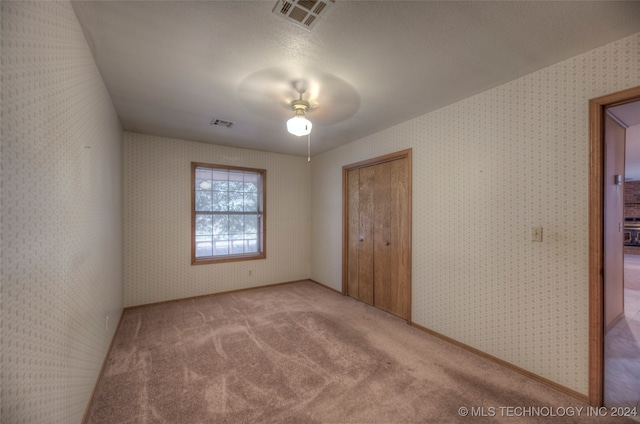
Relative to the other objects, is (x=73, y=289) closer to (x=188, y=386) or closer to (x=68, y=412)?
(x=68, y=412)

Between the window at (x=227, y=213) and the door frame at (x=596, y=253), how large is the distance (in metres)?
4.15

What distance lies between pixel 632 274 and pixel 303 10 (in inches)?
310

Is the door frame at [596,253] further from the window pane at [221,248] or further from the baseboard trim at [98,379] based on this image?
the window pane at [221,248]

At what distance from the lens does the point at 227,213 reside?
4.51m

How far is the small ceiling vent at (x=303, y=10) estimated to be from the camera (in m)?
1.46

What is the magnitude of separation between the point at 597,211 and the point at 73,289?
3406 mm

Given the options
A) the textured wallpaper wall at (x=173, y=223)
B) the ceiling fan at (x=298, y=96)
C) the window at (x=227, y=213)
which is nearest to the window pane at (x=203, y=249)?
the window at (x=227, y=213)

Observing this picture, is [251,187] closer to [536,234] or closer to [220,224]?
[220,224]

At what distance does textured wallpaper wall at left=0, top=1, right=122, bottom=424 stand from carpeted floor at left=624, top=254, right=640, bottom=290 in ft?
23.9

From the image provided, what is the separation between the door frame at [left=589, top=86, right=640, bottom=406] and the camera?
184cm

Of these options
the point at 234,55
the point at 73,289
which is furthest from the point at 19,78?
the point at 234,55

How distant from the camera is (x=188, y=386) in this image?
6.73 ft

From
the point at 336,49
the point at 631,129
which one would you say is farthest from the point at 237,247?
the point at 631,129

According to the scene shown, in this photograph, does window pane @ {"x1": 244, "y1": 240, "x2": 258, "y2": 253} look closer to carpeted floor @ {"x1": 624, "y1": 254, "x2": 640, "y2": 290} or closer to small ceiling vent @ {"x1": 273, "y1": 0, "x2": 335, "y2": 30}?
small ceiling vent @ {"x1": 273, "y1": 0, "x2": 335, "y2": 30}
